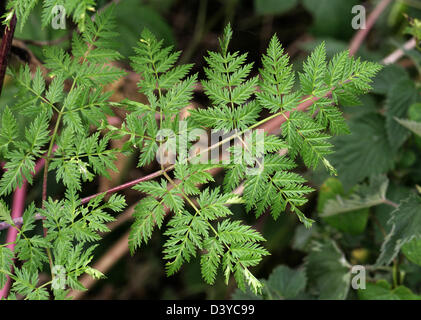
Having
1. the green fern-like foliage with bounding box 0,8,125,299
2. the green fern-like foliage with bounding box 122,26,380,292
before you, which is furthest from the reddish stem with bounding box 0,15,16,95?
the green fern-like foliage with bounding box 122,26,380,292

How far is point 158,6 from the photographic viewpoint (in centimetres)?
206

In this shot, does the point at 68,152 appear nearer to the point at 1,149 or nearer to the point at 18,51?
the point at 1,149

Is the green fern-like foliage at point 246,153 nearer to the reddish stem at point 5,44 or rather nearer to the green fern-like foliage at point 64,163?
the green fern-like foliage at point 64,163

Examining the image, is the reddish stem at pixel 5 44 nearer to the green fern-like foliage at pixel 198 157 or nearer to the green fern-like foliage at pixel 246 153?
the green fern-like foliage at pixel 198 157

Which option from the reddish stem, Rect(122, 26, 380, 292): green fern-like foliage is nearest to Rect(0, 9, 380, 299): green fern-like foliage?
Rect(122, 26, 380, 292): green fern-like foliage

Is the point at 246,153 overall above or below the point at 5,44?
below

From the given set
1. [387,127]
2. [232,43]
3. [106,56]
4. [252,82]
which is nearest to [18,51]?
[106,56]

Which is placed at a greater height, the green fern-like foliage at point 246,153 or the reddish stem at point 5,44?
the reddish stem at point 5,44

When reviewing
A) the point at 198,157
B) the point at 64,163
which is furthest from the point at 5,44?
the point at 198,157

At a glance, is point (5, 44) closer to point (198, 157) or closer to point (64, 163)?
point (64, 163)

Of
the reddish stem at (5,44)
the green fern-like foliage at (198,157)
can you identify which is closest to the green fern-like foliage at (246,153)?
the green fern-like foliage at (198,157)

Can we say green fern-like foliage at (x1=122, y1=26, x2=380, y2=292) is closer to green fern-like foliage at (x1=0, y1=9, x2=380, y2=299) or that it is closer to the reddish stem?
green fern-like foliage at (x1=0, y1=9, x2=380, y2=299)

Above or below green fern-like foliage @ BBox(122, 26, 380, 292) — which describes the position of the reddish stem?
above
